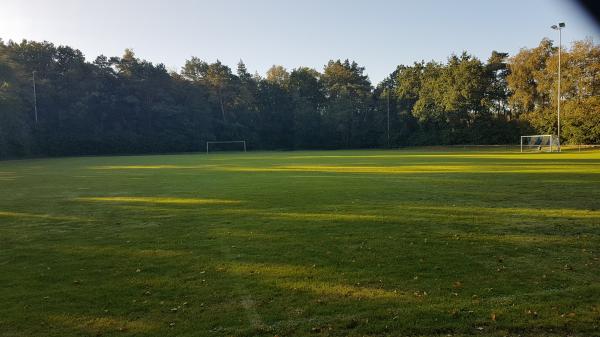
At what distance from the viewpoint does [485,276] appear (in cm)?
659

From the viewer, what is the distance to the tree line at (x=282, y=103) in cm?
6688

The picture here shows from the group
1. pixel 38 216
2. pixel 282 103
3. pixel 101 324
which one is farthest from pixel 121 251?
pixel 282 103

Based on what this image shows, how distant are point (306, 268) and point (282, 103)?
291 feet

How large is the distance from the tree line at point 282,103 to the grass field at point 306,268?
197 feet

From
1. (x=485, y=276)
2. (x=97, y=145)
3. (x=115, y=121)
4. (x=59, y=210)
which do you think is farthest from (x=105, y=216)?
(x=115, y=121)

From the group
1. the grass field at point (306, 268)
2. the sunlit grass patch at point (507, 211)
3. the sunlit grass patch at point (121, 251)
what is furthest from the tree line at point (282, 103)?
the sunlit grass patch at point (121, 251)

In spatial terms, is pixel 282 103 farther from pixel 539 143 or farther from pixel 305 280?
pixel 305 280

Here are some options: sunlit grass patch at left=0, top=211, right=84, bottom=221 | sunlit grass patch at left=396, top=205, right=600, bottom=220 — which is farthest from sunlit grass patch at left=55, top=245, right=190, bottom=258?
sunlit grass patch at left=396, top=205, right=600, bottom=220

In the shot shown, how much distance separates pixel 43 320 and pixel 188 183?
16735mm

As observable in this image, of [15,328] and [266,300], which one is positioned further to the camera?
[266,300]

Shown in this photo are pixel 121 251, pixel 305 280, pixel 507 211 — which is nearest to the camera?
pixel 305 280

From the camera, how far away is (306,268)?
7.14 metres

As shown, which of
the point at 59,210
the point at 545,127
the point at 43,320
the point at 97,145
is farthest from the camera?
the point at 97,145

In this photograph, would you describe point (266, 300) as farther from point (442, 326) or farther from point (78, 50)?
point (78, 50)
